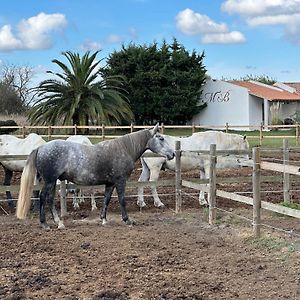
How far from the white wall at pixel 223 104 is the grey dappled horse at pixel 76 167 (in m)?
32.9

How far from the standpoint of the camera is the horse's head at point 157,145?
881 centimetres

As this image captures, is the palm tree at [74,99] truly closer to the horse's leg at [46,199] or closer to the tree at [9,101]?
the tree at [9,101]

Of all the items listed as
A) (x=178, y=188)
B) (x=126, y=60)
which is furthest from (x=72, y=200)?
A: (x=126, y=60)

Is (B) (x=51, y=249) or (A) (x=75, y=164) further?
(A) (x=75, y=164)

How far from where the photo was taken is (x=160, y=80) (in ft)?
133

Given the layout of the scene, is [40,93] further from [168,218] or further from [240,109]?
[168,218]

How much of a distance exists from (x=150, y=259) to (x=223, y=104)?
36.4 meters

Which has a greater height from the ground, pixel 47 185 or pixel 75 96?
pixel 75 96

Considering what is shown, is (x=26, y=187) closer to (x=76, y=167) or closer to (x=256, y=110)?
(x=76, y=167)

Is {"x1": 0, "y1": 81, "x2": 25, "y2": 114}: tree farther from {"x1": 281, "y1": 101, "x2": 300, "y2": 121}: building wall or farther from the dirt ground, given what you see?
the dirt ground

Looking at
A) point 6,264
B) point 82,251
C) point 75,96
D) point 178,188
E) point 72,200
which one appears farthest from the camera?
point 75,96

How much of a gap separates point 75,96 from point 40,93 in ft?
7.59

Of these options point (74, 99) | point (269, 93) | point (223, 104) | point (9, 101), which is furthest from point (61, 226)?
point (9, 101)

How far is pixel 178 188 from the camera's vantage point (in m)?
9.53
